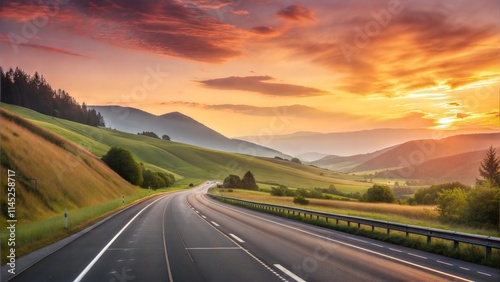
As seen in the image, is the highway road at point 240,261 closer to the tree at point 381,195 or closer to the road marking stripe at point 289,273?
the road marking stripe at point 289,273

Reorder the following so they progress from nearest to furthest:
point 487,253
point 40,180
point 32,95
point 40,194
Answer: point 487,253 → point 40,194 → point 40,180 → point 32,95

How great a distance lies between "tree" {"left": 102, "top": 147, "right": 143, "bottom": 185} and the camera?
86938 millimetres

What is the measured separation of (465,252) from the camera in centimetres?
1465

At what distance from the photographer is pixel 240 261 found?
43.0 feet

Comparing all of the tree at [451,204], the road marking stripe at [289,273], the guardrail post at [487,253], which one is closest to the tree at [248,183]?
the tree at [451,204]

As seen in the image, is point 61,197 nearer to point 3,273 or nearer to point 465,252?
point 3,273

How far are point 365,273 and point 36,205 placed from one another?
23.5 metres

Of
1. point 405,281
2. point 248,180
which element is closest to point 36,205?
point 405,281

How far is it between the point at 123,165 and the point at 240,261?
78.8m

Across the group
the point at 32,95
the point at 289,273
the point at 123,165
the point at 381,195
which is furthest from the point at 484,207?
the point at 32,95

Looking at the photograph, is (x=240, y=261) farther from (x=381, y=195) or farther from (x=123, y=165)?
(x=123, y=165)

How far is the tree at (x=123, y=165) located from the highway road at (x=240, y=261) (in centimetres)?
7013

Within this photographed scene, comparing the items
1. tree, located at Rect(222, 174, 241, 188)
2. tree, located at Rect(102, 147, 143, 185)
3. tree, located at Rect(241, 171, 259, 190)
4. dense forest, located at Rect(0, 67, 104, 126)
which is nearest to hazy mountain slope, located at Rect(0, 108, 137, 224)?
tree, located at Rect(102, 147, 143, 185)

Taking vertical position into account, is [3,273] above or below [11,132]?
below
